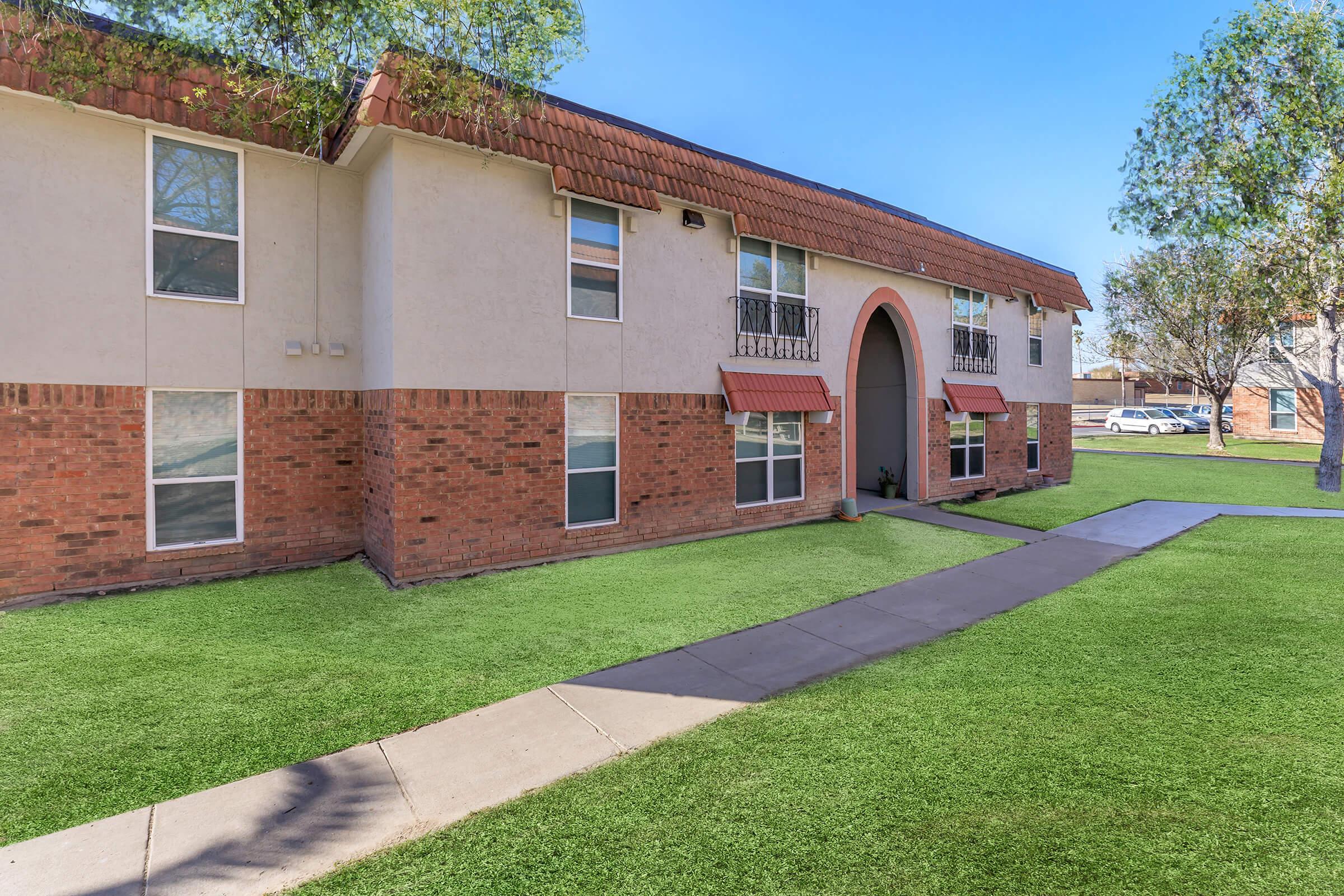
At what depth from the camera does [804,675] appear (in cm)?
493

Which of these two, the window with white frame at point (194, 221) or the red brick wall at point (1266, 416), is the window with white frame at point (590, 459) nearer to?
the window with white frame at point (194, 221)

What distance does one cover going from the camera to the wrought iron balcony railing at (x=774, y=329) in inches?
412

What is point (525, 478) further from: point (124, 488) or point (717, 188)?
point (717, 188)

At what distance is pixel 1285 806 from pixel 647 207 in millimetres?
8152

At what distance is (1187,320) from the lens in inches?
1023

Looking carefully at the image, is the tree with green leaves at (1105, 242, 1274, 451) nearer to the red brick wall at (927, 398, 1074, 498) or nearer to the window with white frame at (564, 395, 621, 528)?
the red brick wall at (927, 398, 1074, 498)

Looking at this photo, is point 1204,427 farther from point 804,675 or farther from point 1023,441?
point 804,675

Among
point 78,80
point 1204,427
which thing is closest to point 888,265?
point 78,80

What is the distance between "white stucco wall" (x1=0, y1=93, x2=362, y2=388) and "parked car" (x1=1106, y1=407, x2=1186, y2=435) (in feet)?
141

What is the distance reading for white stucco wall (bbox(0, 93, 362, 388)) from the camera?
634 centimetres

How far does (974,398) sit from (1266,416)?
27487 millimetres

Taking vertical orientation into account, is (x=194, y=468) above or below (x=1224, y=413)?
below

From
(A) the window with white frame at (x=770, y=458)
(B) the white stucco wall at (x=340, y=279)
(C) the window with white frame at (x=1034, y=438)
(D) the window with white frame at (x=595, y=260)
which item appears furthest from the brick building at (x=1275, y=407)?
(B) the white stucco wall at (x=340, y=279)

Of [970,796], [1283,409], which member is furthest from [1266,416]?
[970,796]
